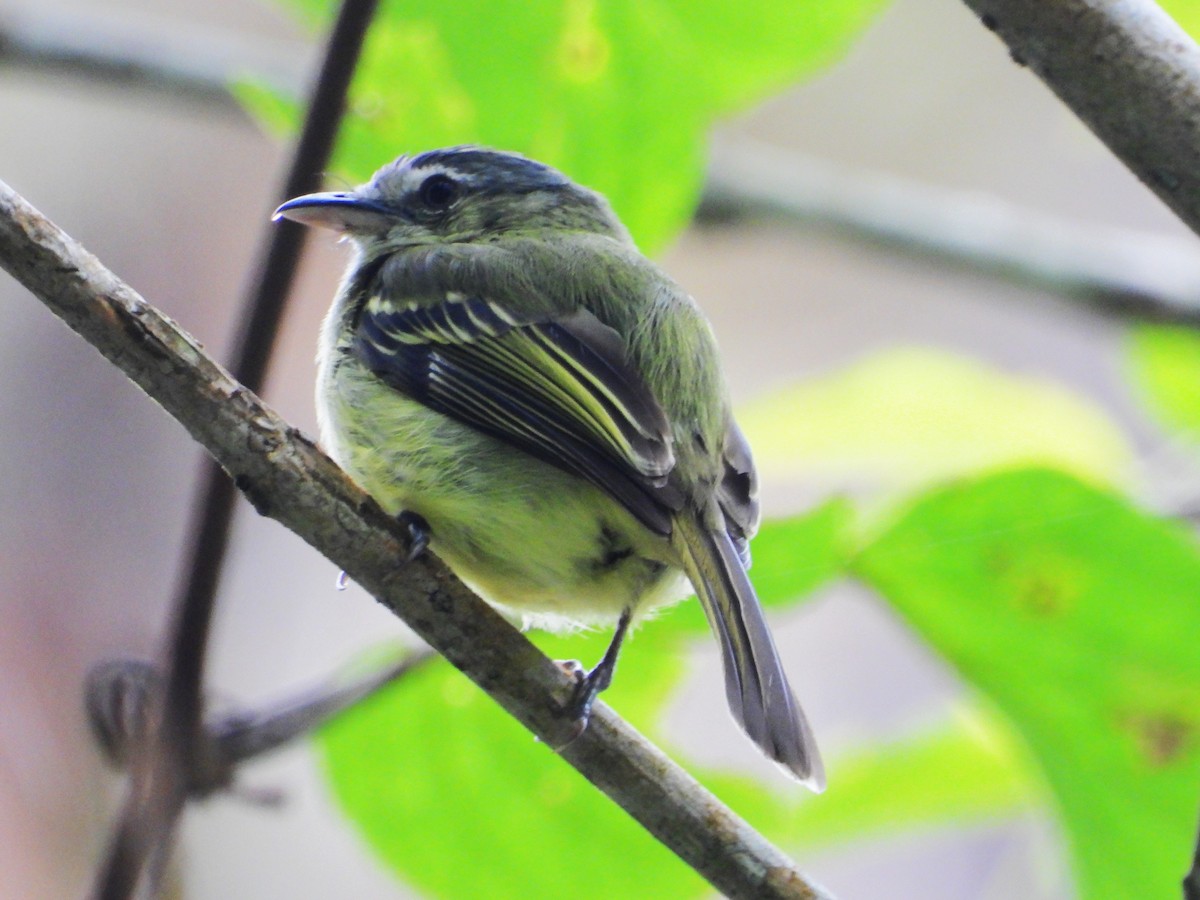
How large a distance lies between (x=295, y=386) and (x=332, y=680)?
14.7 ft

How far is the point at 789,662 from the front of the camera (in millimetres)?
→ 6398

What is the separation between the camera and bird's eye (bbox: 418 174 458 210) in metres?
2.91

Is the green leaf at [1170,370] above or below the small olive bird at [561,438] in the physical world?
above

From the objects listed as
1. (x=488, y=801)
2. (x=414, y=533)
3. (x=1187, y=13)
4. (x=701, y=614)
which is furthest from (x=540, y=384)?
(x=1187, y=13)

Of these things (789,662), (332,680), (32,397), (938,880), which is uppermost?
(332,680)

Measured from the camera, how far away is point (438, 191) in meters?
2.94

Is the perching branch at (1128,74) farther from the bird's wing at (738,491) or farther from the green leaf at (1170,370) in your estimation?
the green leaf at (1170,370)

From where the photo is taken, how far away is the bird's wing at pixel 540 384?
2.01 metres

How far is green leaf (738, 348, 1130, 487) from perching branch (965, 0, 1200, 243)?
109cm

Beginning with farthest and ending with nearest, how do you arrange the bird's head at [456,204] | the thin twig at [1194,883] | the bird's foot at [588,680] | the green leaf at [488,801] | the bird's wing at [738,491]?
the bird's head at [456,204], the bird's wing at [738,491], the green leaf at [488,801], the bird's foot at [588,680], the thin twig at [1194,883]

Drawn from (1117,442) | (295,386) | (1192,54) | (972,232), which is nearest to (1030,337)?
(295,386)

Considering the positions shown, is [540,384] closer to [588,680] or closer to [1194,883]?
[588,680]

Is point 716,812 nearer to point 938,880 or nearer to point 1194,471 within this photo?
point 1194,471

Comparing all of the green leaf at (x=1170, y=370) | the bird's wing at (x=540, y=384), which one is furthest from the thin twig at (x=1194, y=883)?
the green leaf at (x=1170, y=370)
